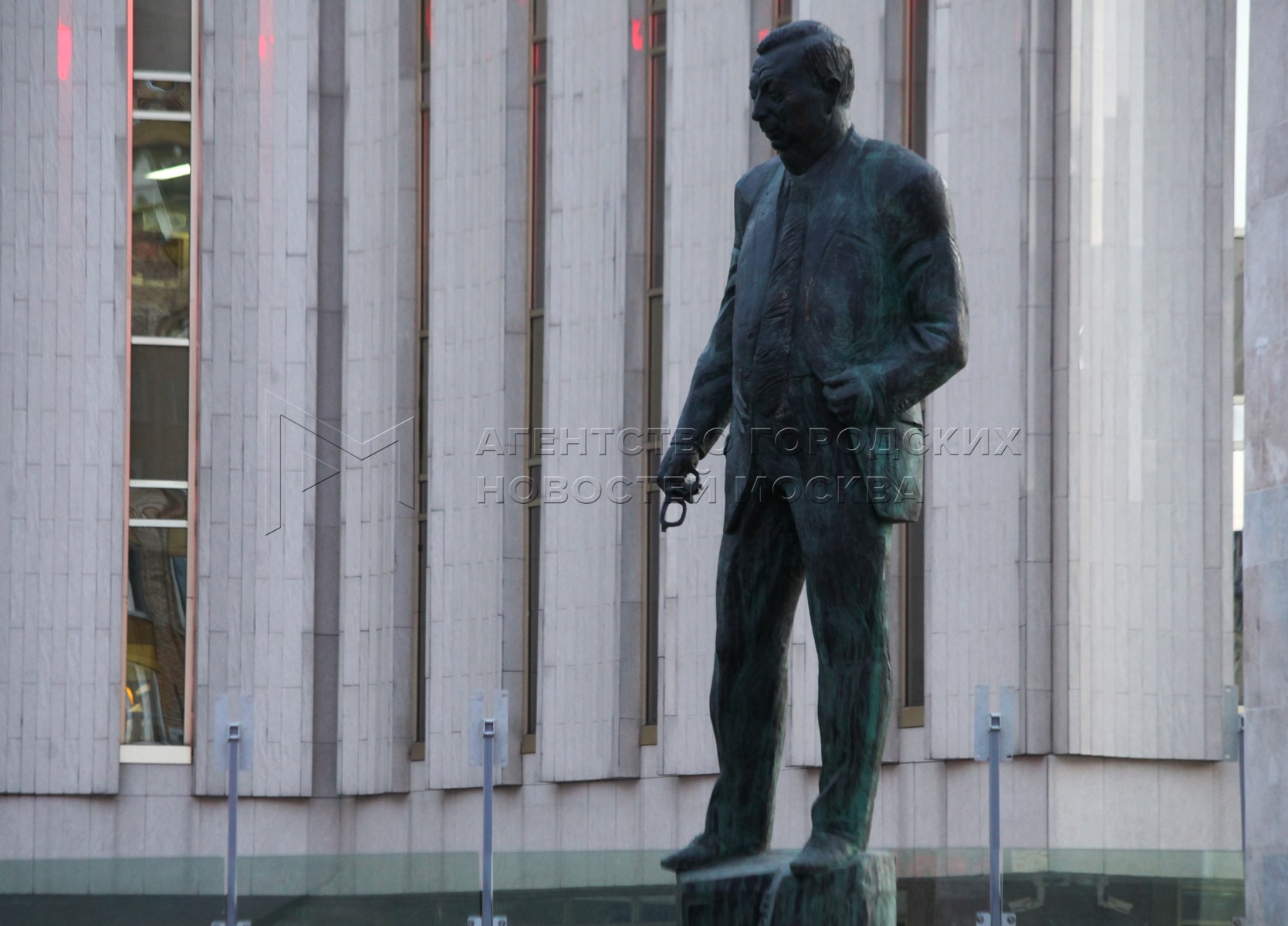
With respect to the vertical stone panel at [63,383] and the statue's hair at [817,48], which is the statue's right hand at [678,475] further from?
the vertical stone panel at [63,383]

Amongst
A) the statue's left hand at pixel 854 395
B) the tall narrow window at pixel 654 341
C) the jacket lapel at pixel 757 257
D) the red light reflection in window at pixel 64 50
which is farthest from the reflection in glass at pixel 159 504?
the statue's left hand at pixel 854 395

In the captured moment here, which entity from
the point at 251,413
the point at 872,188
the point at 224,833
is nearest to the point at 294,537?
the point at 251,413

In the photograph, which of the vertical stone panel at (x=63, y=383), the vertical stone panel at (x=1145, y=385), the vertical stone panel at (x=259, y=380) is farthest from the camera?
the vertical stone panel at (x=259, y=380)

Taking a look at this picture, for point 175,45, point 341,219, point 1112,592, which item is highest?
point 175,45

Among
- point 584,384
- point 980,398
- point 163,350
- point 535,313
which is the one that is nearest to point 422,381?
point 535,313

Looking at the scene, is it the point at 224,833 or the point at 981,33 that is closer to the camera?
the point at 981,33

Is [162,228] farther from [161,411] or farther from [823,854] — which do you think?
[823,854]

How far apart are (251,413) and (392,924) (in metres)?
12.6

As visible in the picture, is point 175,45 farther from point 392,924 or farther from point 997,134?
point 392,924

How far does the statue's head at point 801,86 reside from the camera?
25.8ft

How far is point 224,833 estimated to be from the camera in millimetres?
30000

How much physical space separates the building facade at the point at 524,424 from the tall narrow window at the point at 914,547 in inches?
1.9

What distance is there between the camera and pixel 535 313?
99.1ft

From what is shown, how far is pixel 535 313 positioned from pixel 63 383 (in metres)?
6.29
